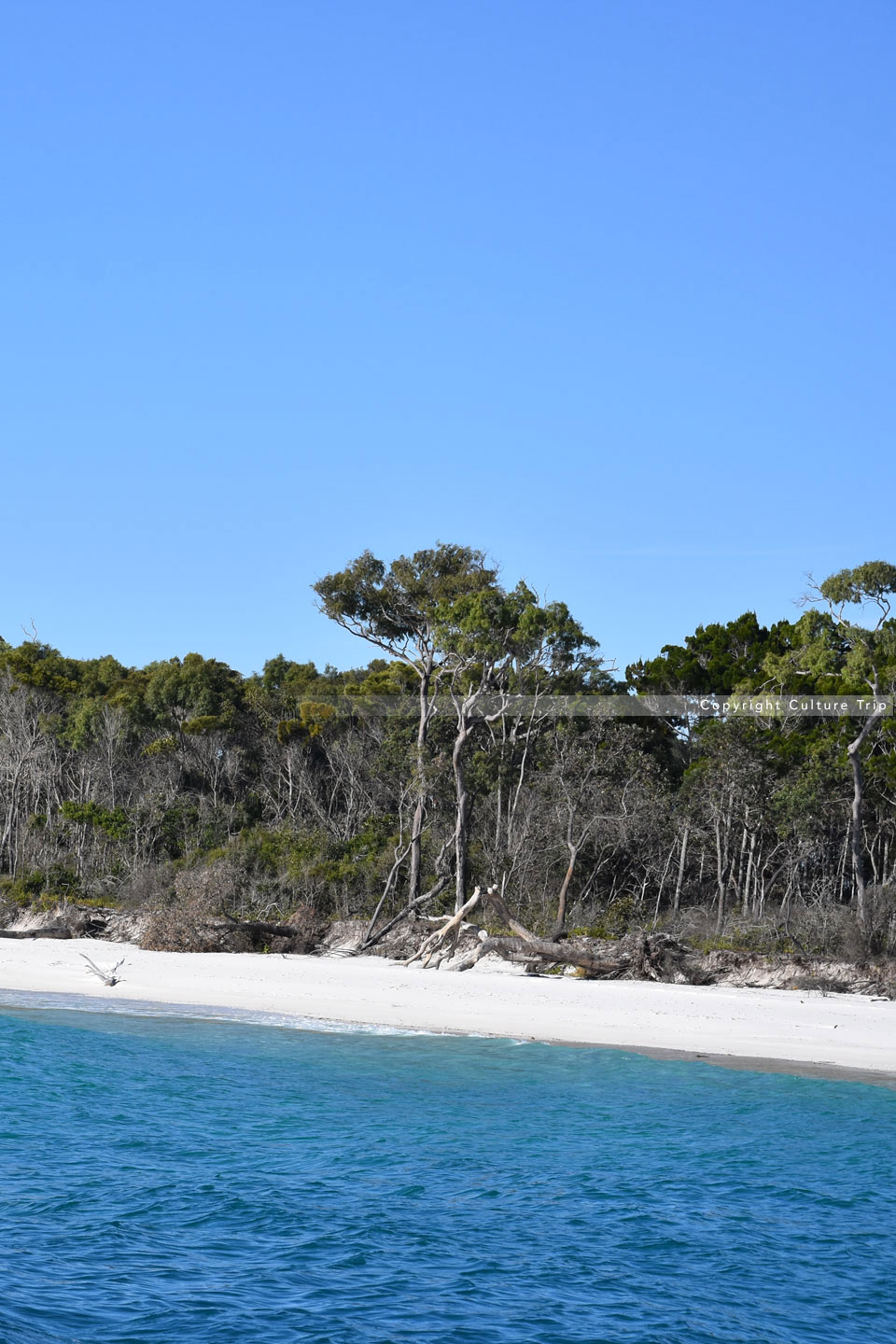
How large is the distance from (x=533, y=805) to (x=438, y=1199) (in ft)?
63.8

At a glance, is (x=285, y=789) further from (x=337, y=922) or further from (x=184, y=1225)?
(x=184, y=1225)

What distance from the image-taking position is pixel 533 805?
94.3 feet

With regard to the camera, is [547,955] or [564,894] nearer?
[547,955]

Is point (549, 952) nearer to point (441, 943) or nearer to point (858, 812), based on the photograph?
point (441, 943)

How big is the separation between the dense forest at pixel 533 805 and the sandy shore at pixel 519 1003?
104 inches

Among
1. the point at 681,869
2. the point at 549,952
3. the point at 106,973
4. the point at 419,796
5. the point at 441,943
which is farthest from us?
the point at 419,796

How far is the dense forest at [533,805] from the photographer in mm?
24219

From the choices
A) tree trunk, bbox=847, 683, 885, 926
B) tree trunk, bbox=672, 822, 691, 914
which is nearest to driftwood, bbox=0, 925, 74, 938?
tree trunk, bbox=672, 822, 691, 914

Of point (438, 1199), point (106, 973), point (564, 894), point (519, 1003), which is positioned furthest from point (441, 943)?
point (438, 1199)

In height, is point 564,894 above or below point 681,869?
below

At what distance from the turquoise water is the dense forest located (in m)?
8.88

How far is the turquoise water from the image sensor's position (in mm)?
7277

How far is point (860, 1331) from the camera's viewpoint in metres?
7.05

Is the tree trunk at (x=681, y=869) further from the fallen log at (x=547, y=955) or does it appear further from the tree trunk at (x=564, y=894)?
the fallen log at (x=547, y=955)
